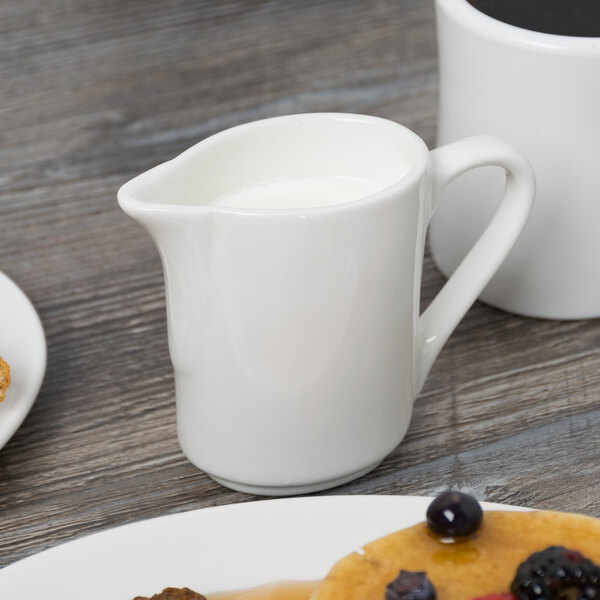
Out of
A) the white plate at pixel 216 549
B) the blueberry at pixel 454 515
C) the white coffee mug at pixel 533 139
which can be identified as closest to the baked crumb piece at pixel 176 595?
the white plate at pixel 216 549

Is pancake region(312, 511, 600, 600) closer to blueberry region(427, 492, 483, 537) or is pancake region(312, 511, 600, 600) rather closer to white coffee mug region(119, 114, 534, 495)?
blueberry region(427, 492, 483, 537)

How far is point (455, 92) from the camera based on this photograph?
77 cm

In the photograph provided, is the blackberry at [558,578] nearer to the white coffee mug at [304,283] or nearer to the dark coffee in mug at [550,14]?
the white coffee mug at [304,283]

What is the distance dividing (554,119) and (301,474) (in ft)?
1.01

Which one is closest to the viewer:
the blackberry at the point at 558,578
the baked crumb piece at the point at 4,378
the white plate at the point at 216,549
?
the blackberry at the point at 558,578

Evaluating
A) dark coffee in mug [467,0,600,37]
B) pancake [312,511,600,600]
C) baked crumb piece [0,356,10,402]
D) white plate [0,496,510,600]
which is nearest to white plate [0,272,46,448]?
baked crumb piece [0,356,10,402]

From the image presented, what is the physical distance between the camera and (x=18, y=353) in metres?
0.73

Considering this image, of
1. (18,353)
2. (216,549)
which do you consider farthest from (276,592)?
(18,353)

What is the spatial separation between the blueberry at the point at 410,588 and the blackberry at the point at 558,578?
4cm

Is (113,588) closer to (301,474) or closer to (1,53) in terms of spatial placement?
(301,474)

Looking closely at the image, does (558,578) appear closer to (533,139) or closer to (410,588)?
(410,588)

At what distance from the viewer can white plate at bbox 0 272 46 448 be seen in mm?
665

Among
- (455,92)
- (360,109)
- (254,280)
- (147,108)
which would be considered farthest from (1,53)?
(254,280)

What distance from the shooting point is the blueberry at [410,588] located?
49 centimetres
